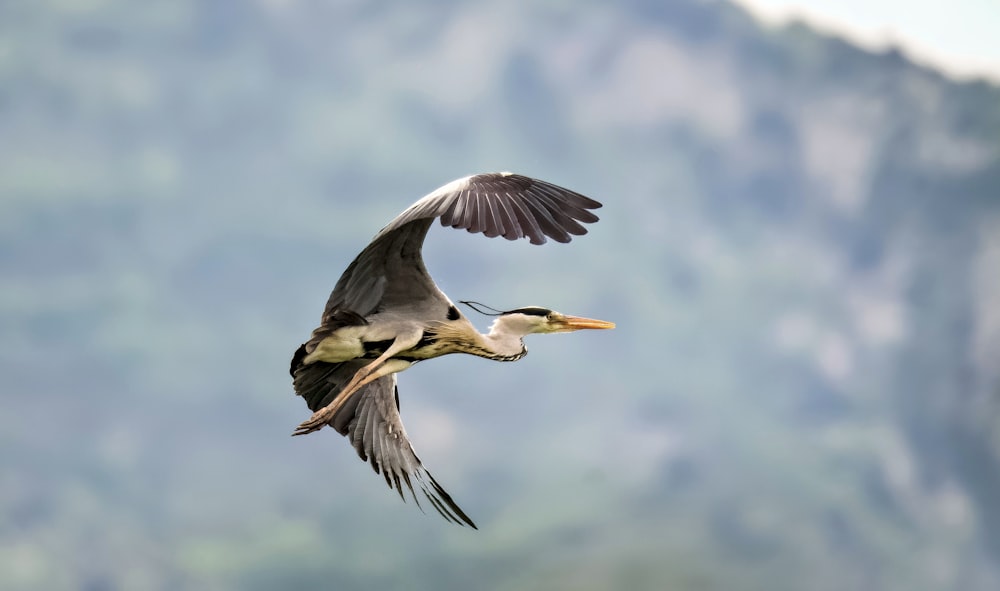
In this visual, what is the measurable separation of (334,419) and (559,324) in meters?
1.73

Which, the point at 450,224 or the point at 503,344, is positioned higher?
the point at 503,344

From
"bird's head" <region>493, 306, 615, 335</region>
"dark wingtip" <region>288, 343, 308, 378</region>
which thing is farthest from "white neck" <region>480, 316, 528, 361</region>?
"dark wingtip" <region>288, 343, 308, 378</region>

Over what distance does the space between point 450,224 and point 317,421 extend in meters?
1.78

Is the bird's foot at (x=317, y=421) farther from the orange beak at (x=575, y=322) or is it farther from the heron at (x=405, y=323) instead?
the orange beak at (x=575, y=322)

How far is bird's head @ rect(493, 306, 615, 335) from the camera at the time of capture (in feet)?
30.6

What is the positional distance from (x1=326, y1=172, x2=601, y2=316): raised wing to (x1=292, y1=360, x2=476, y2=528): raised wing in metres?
0.59

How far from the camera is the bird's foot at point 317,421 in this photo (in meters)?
8.28

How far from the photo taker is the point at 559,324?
947 cm

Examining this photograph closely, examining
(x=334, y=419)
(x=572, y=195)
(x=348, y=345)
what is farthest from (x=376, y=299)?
(x=572, y=195)

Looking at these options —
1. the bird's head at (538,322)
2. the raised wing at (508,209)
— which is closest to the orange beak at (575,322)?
the bird's head at (538,322)

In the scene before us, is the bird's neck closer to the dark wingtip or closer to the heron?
the heron

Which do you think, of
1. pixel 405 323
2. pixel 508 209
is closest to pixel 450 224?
pixel 508 209

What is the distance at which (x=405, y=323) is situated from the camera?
881 centimetres

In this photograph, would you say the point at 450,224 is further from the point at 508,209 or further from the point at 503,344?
the point at 503,344
